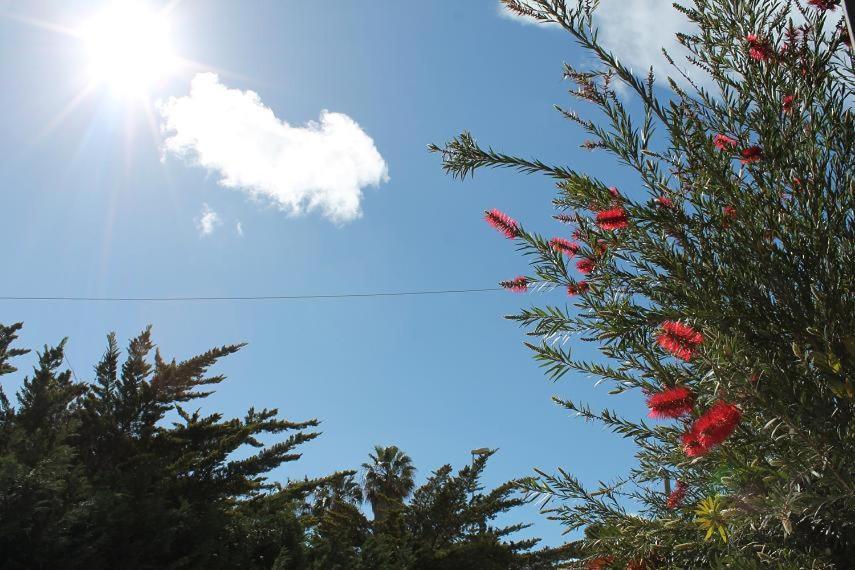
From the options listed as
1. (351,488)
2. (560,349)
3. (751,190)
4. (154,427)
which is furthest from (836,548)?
(351,488)

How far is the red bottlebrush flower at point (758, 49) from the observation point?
1.81 meters

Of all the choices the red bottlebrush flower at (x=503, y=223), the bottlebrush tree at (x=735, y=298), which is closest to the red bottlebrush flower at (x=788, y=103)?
the bottlebrush tree at (x=735, y=298)

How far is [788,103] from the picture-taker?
1757 millimetres

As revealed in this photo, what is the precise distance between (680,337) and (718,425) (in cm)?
30

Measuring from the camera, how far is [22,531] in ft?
18.9

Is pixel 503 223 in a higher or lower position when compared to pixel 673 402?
higher

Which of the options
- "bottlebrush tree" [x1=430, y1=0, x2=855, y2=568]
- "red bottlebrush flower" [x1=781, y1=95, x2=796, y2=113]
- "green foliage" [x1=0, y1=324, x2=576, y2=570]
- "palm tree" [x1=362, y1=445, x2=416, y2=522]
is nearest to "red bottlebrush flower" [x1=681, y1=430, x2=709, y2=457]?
"bottlebrush tree" [x1=430, y1=0, x2=855, y2=568]

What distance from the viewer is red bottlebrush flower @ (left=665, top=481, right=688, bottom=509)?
6.74 ft

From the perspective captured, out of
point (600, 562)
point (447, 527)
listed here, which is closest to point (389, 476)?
point (447, 527)

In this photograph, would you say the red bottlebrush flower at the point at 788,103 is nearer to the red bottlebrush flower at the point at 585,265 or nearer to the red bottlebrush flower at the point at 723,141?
the red bottlebrush flower at the point at 723,141

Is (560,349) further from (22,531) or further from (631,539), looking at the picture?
(22,531)

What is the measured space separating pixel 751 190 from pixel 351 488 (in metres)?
23.8

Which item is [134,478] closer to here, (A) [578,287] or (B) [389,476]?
(A) [578,287]

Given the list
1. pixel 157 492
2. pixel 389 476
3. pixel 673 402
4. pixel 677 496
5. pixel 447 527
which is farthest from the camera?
pixel 389 476
